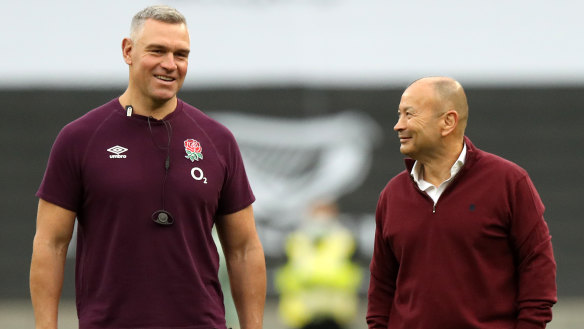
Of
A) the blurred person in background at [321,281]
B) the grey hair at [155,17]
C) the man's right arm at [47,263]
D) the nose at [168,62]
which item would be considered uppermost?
the grey hair at [155,17]

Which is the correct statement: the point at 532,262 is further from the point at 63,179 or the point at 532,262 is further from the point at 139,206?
the point at 63,179

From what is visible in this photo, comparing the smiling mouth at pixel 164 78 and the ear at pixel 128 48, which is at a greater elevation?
the ear at pixel 128 48

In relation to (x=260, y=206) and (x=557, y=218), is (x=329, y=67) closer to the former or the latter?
(x=260, y=206)

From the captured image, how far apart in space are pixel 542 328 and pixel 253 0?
419 inches

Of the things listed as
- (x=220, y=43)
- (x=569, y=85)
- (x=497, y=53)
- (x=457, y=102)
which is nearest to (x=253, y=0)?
(x=220, y=43)

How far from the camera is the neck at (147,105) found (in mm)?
4230

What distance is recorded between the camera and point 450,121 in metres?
4.41

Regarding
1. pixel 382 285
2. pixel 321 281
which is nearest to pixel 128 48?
pixel 382 285

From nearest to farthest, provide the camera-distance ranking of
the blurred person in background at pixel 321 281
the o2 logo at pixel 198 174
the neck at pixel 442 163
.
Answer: the o2 logo at pixel 198 174
the neck at pixel 442 163
the blurred person in background at pixel 321 281

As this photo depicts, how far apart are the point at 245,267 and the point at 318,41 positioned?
10.2 m

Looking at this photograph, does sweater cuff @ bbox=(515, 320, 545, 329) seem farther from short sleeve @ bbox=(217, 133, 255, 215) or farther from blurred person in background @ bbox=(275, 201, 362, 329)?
blurred person in background @ bbox=(275, 201, 362, 329)

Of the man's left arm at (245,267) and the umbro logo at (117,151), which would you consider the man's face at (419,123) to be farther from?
the umbro logo at (117,151)

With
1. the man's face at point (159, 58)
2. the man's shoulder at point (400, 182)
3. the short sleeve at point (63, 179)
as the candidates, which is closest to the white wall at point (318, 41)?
the man's shoulder at point (400, 182)

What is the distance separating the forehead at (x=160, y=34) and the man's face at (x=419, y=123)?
89 cm
